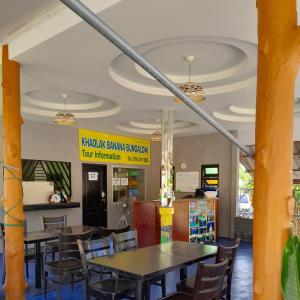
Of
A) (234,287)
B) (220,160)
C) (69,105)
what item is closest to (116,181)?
(220,160)

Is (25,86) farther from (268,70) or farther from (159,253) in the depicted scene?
(268,70)

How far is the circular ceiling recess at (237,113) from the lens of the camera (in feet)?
25.0

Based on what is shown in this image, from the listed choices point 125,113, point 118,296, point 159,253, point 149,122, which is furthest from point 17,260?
point 149,122

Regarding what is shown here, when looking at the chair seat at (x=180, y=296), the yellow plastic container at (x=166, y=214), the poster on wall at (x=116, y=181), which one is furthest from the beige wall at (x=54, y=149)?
the chair seat at (x=180, y=296)

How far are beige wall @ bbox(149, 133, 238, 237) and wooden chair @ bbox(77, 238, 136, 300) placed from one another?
6033 mm

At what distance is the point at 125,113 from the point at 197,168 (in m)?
3.60

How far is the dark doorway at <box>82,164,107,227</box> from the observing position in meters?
9.10

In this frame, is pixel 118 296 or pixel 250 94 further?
pixel 250 94

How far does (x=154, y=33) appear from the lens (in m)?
3.33

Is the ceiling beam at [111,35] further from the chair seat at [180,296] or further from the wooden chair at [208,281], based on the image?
the chair seat at [180,296]

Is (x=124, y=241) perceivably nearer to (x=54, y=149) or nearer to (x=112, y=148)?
(x=54, y=149)

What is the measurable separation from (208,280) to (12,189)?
254 cm

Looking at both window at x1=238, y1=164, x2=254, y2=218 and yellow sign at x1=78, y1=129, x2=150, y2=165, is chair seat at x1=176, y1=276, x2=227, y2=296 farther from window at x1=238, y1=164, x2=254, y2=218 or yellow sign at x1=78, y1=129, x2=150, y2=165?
yellow sign at x1=78, y1=129, x2=150, y2=165

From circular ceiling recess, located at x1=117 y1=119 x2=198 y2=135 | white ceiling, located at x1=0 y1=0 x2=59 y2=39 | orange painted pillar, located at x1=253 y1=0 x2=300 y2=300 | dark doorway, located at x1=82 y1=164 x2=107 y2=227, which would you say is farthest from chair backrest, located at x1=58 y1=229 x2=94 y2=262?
circular ceiling recess, located at x1=117 y1=119 x2=198 y2=135
